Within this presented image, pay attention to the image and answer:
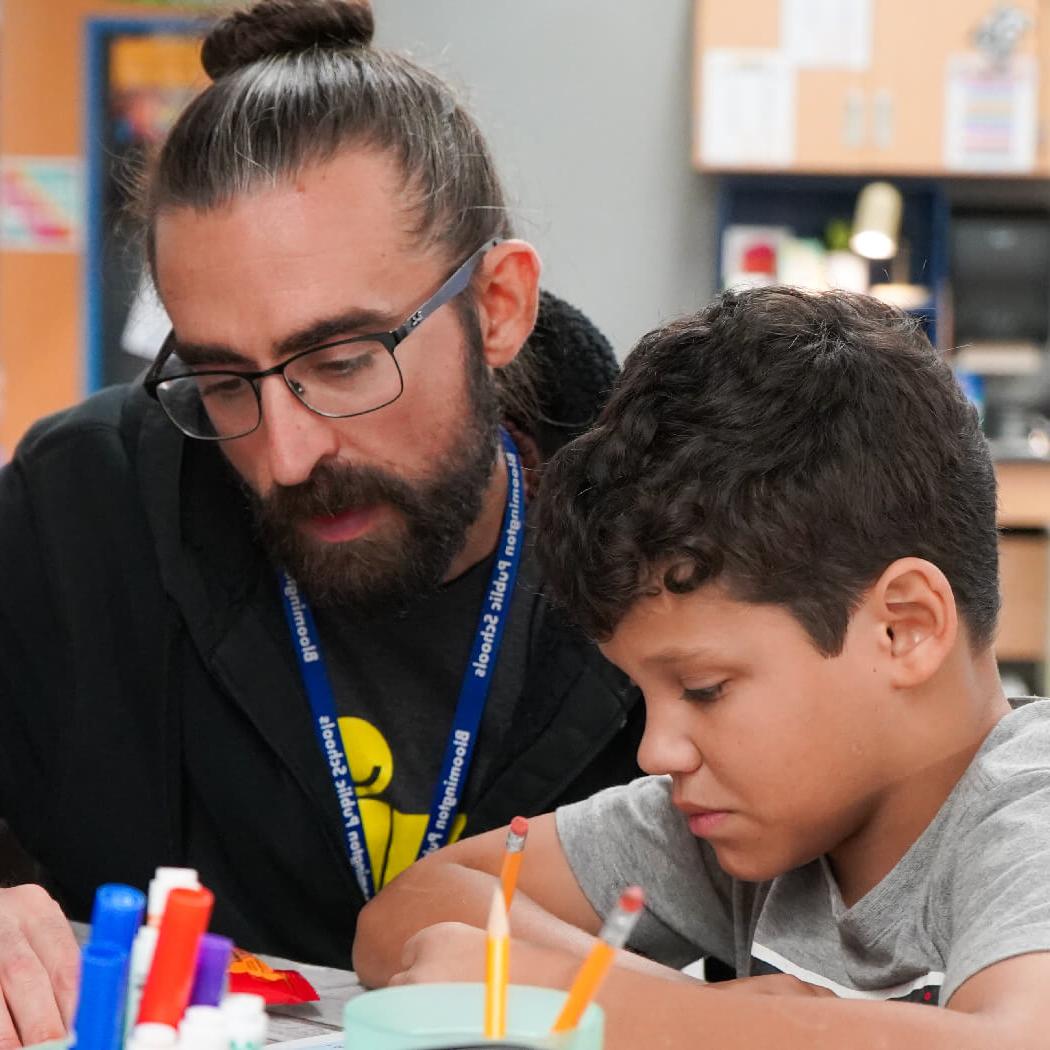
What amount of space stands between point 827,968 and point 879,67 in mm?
3854

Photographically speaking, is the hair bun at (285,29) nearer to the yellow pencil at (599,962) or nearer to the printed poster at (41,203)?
the yellow pencil at (599,962)

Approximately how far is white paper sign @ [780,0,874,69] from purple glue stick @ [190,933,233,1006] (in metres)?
4.23

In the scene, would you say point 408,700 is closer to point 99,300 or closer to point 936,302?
point 936,302

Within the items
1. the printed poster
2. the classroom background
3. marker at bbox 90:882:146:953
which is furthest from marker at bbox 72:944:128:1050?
the printed poster

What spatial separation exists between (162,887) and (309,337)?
2.56 feet

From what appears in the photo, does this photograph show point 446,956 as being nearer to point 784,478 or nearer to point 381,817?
point 784,478

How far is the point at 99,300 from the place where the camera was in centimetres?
633

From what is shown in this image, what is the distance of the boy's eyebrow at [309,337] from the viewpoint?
4.32 feet

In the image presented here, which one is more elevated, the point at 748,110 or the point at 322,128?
the point at 748,110

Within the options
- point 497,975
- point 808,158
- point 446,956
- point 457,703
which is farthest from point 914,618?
point 808,158

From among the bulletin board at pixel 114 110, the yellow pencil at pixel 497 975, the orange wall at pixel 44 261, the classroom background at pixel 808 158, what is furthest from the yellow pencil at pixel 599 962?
the orange wall at pixel 44 261

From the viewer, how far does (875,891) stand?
38.2 inches

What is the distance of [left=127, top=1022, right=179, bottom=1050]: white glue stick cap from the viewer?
1.78 ft

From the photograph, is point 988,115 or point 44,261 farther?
point 44,261
